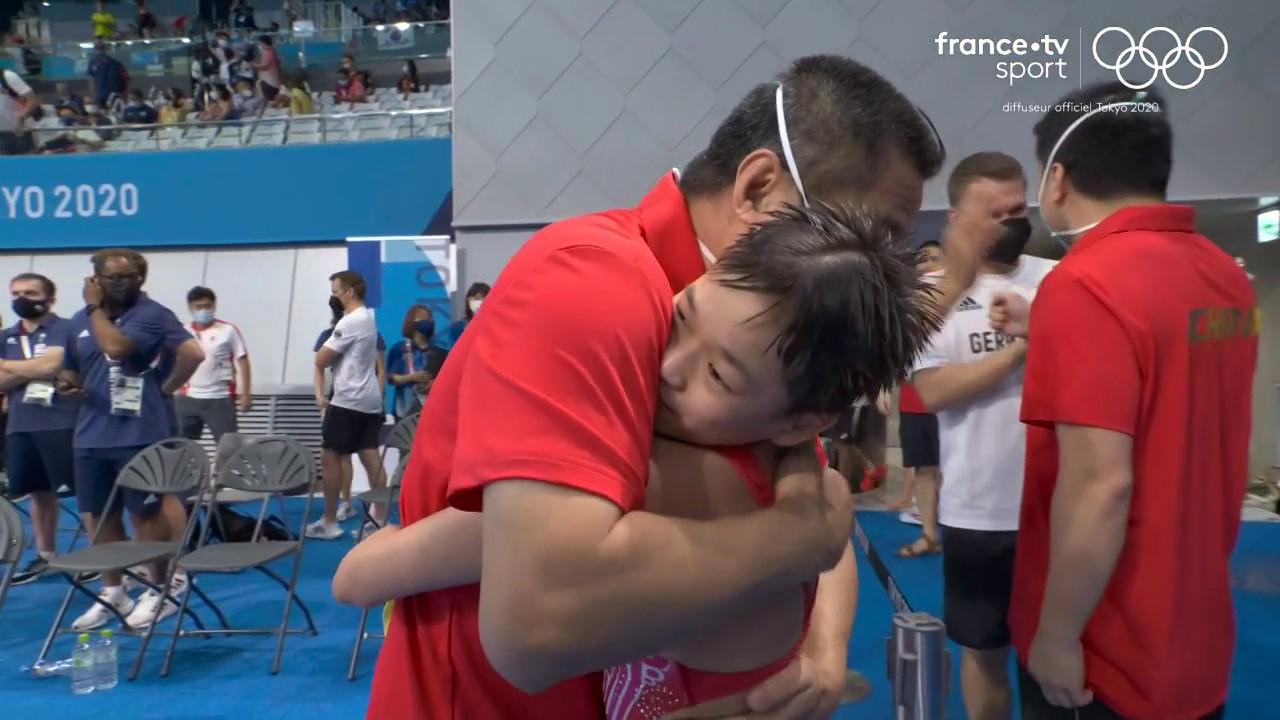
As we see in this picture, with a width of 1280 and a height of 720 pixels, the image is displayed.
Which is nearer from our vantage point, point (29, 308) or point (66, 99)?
point (29, 308)

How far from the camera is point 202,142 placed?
9.70m

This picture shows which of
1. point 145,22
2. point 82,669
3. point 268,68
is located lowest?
point 82,669

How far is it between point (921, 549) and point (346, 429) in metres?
4.04

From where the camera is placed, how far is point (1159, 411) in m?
1.45

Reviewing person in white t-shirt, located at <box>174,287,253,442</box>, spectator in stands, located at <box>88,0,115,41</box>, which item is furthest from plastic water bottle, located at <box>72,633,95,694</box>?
spectator in stands, located at <box>88,0,115,41</box>

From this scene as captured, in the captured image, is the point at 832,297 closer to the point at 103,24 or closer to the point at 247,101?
the point at 247,101

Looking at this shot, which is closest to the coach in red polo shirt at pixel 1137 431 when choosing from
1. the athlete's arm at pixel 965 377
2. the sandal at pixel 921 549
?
the athlete's arm at pixel 965 377

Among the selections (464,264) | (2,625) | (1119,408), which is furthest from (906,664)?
(464,264)

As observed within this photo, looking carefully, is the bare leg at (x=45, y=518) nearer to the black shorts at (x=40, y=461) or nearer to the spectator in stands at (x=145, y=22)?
the black shorts at (x=40, y=461)

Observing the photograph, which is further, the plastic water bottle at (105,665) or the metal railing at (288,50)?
the metal railing at (288,50)

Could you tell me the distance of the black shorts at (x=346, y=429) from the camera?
6277 mm

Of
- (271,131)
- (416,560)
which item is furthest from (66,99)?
(416,560)

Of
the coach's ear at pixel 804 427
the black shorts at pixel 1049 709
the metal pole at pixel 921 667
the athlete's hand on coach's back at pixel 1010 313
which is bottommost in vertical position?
the black shorts at pixel 1049 709

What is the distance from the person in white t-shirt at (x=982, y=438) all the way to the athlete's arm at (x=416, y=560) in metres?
1.63
